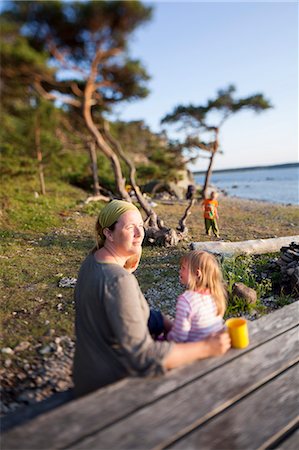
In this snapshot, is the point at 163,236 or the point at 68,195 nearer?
the point at 163,236

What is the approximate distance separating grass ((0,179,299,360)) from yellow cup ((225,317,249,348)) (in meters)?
2.30

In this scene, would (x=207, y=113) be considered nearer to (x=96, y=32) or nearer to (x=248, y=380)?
(x=96, y=32)

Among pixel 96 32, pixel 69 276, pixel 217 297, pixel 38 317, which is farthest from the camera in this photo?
pixel 96 32

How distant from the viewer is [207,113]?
1931 cm

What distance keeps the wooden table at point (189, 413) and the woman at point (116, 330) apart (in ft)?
0.28

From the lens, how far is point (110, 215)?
2.14m

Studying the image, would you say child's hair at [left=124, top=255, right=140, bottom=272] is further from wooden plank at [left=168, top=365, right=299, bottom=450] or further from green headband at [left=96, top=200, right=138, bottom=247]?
wooden plank at [left=168, top=365, right=299, bottom=450]

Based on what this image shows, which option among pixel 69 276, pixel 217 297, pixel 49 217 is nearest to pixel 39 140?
pixel 49 217

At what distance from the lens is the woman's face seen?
209 cm

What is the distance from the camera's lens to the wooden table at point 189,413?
1.36 m

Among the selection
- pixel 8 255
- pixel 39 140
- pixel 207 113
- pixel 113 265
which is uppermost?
pixel 207 113

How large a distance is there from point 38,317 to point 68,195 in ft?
41.7

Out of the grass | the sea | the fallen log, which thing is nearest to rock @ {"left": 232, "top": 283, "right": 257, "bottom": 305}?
the grass

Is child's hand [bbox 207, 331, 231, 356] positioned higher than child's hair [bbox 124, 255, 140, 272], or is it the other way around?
child's hair [bbox 124, 255, 140, 272]
